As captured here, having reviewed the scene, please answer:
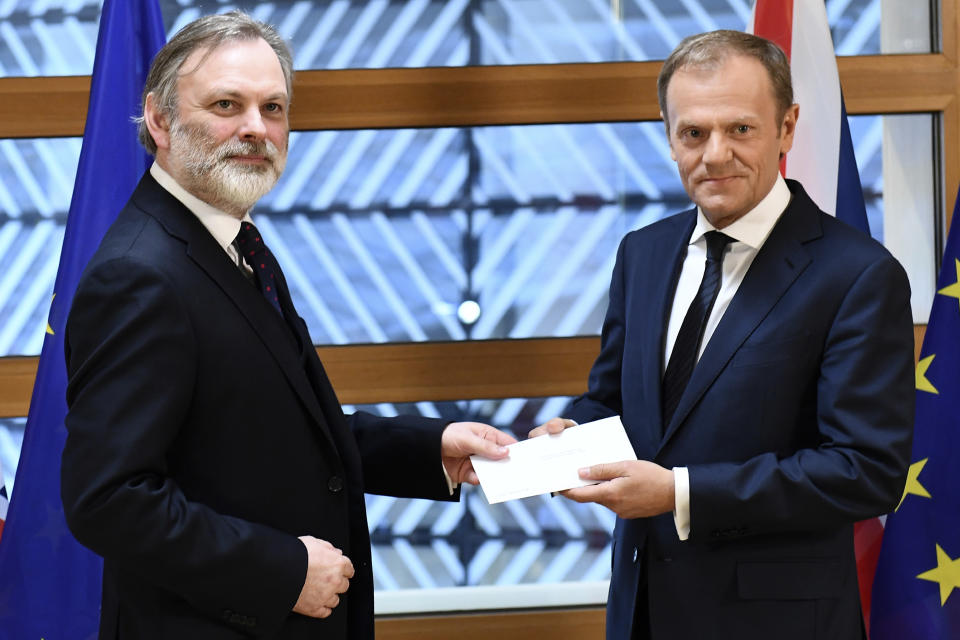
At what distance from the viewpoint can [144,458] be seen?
54.2 inches

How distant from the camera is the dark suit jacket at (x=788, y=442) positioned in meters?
1.62

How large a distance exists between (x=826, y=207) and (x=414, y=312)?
1.28m

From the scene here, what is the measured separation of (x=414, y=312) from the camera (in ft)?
9.74

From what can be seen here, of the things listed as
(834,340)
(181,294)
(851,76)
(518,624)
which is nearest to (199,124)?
(181,294)

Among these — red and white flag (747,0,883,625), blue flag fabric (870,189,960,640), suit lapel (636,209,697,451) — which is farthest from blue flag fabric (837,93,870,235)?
suit lapel (636,209,697,451)

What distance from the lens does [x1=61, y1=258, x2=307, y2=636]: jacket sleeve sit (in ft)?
4.49

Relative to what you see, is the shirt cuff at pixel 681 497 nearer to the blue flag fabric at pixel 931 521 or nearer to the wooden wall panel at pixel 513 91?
the blue flag fabric at pixel 931 521

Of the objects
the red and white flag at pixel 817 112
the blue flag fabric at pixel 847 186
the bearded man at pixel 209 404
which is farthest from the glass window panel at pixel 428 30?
the bearded man at pixel 209 404

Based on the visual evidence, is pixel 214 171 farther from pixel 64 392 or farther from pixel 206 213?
pixel 64 392

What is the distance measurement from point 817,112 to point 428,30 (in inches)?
48.2

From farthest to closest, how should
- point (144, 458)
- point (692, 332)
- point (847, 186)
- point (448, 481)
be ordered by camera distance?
point (847, 186) → point (448, 481) → point (692, 332) → point (144, 458)

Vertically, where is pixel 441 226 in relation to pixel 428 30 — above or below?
below

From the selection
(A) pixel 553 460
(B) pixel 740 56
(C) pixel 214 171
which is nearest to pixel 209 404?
(C) pixel 214 171

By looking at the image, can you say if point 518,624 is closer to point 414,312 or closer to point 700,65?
point 414,312
